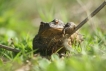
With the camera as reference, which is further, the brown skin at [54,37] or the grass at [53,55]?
the brown skin at [54,37]

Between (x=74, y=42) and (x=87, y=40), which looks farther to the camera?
(x=87, y=40)

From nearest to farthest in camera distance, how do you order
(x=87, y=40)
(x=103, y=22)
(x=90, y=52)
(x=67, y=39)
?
1. (x=90, y=52)
2. (x=67, y=39)
3. (x=87, y=40)
4. (x=103, y=22)

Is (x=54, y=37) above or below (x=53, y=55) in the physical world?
above

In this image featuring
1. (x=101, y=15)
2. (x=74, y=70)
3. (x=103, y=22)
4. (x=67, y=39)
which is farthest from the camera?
(x=101, y=15)

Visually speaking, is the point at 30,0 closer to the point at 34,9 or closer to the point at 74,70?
the point at 34,9

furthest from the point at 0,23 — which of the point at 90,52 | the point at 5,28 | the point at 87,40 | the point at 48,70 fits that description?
the point at 48,70

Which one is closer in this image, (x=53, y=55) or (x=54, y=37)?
(x=53, y=55)

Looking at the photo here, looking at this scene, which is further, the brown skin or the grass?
the brown skin

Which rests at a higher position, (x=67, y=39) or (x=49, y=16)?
(x=49, y=16)
